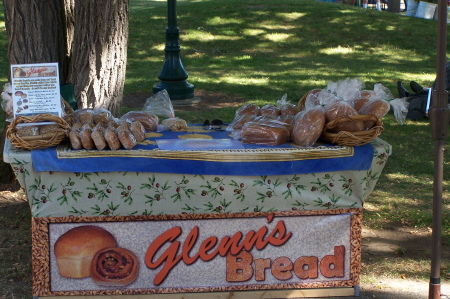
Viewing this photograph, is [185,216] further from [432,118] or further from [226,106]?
[226,106]

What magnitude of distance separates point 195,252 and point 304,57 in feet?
→ 38.2

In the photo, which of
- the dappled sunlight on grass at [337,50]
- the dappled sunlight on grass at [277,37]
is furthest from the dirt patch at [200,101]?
the dappled sunlight on grass at [277,37]

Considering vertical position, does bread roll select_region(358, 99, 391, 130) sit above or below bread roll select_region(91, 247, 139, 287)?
above

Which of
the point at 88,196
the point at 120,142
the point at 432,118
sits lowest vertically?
the point at 88,196

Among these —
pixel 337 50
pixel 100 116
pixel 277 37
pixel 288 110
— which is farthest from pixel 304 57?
pixel 100 116

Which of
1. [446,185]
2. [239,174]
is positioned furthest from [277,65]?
Answer: [239,174]

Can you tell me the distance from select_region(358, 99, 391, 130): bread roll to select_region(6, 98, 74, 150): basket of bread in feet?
5.74

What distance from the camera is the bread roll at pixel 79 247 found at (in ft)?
10.9

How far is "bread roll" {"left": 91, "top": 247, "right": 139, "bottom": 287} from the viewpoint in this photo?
3342 millimetres

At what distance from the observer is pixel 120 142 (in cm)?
332

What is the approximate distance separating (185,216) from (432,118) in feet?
4.80

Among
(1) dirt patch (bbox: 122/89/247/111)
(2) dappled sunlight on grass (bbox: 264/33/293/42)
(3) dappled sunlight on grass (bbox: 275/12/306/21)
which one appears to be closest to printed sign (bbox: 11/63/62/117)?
(1) dirt patch (bbox: 122/89/247/111)

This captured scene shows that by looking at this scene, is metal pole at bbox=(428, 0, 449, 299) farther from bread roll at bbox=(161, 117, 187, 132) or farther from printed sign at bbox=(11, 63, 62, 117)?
printed sign at bbox=(11, 63, 62, 117)

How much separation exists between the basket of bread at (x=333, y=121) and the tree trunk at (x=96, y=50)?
1727 millimetres
